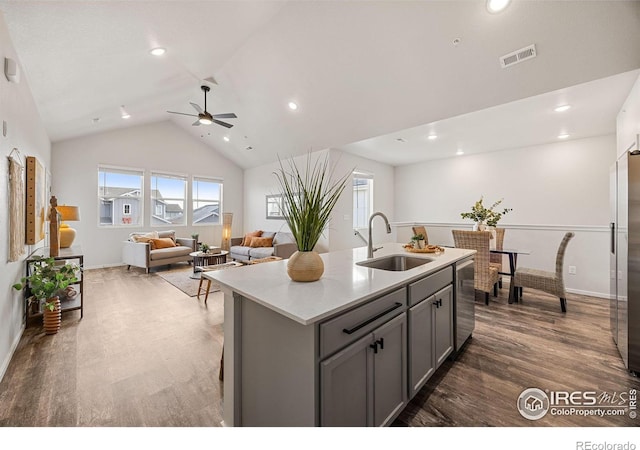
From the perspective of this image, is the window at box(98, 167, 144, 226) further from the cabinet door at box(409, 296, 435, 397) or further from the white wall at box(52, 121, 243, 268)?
the cabinet door at box(409, 296, 435, 397)

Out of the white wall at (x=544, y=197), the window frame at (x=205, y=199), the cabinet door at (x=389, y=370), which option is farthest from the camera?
the window frame at (x=205, y=199)

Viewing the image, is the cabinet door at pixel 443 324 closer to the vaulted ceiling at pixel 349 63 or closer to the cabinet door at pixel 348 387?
the cabinet door at pixel 348 387

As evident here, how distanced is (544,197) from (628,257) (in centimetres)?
335

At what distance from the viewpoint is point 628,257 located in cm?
198

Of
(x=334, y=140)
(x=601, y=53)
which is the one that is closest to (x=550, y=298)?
(x=601, y=53)

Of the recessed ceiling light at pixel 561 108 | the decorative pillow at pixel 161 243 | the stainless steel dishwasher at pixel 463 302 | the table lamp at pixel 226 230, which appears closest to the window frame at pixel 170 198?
the table lamp at pixel 226 230

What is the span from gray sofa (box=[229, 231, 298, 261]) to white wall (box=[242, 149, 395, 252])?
1.09 ft

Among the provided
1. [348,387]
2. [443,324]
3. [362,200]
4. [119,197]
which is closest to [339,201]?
[362,200]

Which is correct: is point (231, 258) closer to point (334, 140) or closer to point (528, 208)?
point (334, 140)

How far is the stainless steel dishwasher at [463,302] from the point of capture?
2.14 meters

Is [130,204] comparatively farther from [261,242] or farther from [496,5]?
[496,5]

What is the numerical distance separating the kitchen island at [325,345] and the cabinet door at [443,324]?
0.33 ft

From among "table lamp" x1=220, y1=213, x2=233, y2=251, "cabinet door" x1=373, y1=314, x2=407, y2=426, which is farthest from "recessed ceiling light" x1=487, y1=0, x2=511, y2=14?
"table lamp" x1=220, y1=213, x2=233, y2=251

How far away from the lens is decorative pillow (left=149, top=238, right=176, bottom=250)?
5.59 meters
